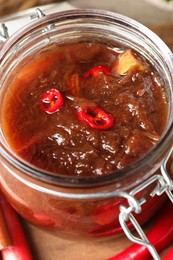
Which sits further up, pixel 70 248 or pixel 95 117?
pixel 95 117

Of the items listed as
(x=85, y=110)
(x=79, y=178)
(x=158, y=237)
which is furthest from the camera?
(x=158, y=237)

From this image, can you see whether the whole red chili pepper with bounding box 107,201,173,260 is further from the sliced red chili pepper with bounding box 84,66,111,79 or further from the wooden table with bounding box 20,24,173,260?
the sliced red chili pepper with bounding box 84,66,111,79

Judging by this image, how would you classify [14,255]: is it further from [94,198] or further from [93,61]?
[93,61]

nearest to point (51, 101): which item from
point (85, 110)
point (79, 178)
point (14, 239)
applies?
point (85, 110)

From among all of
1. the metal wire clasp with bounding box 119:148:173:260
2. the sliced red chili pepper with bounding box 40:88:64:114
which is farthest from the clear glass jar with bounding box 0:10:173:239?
the sliced red chili pepper with bounding box 40:88:64:114

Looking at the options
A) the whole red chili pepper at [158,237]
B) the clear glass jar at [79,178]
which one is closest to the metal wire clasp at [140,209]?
the clear glass jar at [79,178]

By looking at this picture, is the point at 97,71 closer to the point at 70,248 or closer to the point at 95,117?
the point at 95,117
